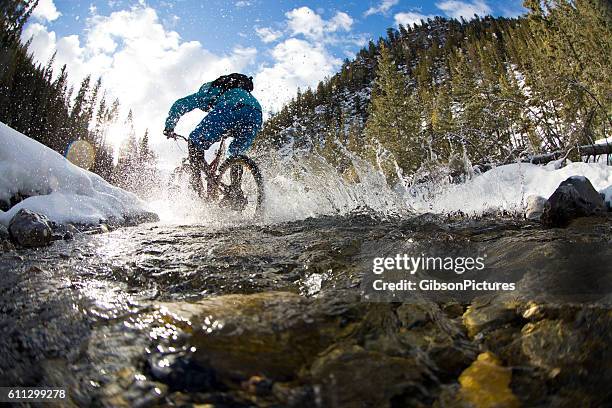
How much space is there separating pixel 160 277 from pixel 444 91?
3109cm

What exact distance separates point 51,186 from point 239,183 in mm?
2887

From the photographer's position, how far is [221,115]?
6.16 m

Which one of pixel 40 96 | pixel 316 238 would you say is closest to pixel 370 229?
pixel 316 238

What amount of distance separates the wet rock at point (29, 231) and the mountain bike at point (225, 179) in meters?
2.61

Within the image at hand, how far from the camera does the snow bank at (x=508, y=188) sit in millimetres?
4617

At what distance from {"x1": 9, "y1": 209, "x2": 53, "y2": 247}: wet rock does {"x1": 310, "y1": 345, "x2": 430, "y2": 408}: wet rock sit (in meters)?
3.47

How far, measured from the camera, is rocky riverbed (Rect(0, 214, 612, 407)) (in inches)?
36.6

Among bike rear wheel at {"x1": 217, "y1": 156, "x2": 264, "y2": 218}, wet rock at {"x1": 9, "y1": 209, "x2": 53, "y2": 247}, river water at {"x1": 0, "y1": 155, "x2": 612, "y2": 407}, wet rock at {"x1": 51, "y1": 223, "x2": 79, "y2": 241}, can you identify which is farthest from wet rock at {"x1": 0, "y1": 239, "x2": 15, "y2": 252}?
bike rear wheel at {"x1": 217, "y1": 156, "x2": 264, "y2": 218}

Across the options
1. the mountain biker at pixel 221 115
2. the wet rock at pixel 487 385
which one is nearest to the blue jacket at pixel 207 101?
the mountain biker at pixel 221 115

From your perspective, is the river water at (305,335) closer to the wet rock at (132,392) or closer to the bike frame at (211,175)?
the wet rock at (132,392)

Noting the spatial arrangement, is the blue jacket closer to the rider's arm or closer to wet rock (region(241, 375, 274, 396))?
the rider's arm

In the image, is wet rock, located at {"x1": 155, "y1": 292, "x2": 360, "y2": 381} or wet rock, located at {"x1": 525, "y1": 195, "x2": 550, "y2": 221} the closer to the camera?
wet rock, located at {"x1": 155, "y1": 292, "x2": 360, "y2": 381}

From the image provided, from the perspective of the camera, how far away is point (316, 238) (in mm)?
3020

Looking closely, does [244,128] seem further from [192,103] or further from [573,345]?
[573,345]
